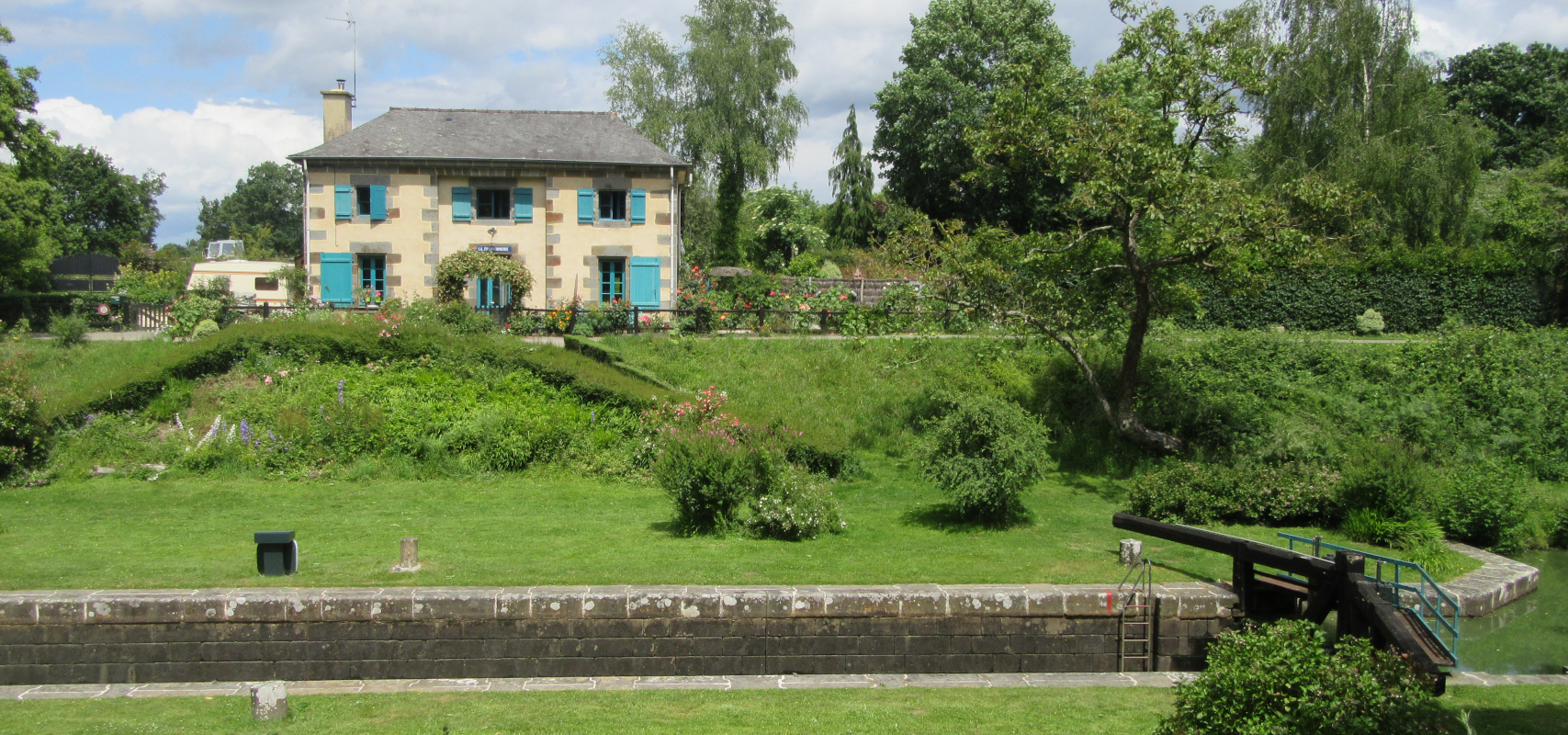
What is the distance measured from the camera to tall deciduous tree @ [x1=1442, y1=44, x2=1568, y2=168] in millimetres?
39156

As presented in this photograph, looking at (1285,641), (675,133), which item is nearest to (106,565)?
(1285,641)

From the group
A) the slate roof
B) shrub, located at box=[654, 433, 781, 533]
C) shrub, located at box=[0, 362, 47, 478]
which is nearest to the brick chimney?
the slate roof

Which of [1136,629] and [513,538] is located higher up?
[513,538]

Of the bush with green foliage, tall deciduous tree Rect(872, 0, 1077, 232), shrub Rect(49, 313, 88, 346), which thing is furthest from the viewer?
tall deciduous tree Rect(872, 0, 1077, 232)

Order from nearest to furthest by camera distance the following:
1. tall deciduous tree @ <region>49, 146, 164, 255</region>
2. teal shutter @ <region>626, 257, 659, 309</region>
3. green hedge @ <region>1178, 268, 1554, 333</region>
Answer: green hedge @ <region>1178, 268, 1554, 333</region>, teal shutter @ <region>626, 257, 659, 309</region>, tall deciduous tree @ <region>49, 146, 164, 255</region>

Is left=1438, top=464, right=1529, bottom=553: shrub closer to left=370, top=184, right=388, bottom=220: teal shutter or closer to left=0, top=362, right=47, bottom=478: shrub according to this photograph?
left=0, top=362, right=47, bottom=478: shrub

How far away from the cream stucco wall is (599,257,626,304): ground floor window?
23 cm

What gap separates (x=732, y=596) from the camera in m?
7.90

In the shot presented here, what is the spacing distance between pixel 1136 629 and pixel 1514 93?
150 ft

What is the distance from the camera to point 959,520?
1226 centimetres

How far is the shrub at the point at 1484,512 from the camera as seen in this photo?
39.9ft

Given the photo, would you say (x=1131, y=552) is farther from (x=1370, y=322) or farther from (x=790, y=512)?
(x=1370, y=322)

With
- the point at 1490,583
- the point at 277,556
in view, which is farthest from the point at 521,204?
the point at 1490,583

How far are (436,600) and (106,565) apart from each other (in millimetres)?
3790
